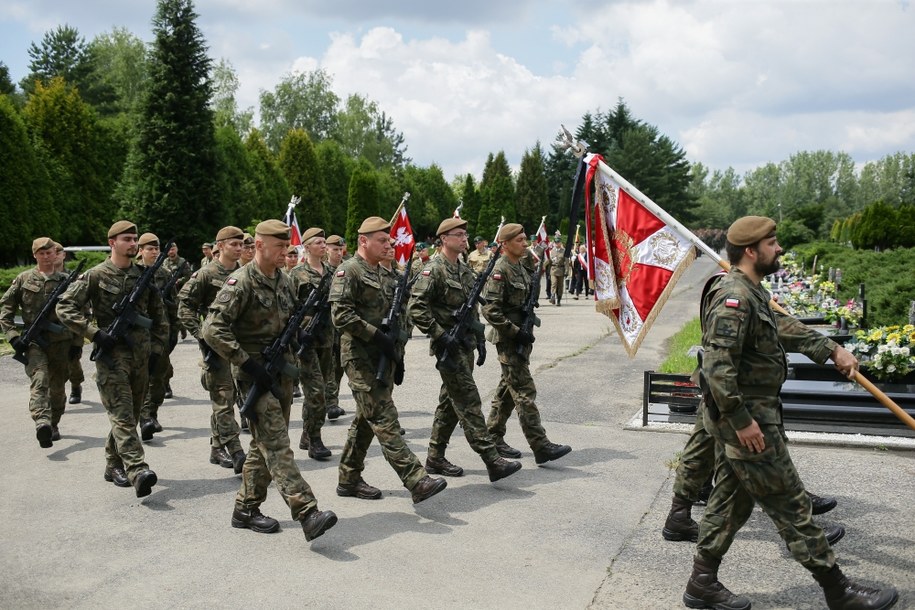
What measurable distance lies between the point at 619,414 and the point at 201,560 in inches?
214

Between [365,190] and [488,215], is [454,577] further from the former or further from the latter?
[488,215]

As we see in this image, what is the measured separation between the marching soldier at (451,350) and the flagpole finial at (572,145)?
1085 mm

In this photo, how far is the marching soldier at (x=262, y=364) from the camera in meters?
5.27

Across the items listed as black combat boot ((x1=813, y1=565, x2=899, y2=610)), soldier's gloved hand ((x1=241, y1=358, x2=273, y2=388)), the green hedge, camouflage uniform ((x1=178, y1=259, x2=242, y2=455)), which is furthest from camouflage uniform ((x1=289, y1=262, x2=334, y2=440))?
the green hedge

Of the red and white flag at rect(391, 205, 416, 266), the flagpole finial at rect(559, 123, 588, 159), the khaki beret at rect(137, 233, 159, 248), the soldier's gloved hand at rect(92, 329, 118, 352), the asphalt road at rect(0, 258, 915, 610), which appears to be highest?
the flagpole finial at rect(559, 123, 588, 159)

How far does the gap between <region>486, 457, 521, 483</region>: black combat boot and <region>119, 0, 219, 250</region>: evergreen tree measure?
2253 centimetres

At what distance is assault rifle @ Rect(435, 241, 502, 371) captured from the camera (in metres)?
6.67

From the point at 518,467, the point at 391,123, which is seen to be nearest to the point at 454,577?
the point at 518,467

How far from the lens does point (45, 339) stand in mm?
8328

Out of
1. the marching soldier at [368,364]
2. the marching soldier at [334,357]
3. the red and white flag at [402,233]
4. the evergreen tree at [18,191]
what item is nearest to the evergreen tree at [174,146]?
the evergreen tree at [18,191]

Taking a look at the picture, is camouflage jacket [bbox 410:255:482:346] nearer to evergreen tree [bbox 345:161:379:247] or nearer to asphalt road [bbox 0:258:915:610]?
asphalt road [bbox 0:258:915:610]

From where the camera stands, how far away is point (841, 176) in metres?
140

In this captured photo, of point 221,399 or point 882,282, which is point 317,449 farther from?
point 882,282

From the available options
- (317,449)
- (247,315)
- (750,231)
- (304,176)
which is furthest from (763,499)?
(304,176)
